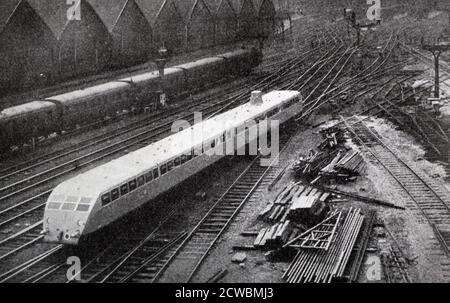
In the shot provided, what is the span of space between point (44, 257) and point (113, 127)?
1639 cm

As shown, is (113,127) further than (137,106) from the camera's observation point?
No

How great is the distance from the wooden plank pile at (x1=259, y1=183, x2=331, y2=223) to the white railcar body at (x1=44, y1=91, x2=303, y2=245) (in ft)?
11.3

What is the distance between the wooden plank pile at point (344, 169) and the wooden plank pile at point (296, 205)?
1555mm

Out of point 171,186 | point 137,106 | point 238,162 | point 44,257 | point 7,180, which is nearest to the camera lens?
point 44,257

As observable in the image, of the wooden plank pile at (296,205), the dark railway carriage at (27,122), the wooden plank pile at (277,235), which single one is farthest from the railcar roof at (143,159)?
the dark railway carriage at (27,122)

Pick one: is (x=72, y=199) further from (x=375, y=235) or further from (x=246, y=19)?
(x=246, y=19)

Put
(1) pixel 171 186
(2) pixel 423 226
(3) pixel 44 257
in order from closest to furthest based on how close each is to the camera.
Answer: (3) pixel 44 257 → (2) pixel 423 226 → (1) pixel 171 186

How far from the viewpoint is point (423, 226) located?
16.0 meters

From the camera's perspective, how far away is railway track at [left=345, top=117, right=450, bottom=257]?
629 inches

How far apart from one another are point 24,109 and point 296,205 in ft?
54.1

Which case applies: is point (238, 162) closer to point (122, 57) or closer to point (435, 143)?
point (435, 143)

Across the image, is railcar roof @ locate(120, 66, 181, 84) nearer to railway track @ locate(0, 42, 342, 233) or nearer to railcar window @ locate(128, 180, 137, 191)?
railway track @ locate(0, 42, 342, 233)

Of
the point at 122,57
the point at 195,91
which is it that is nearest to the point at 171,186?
the point at 195,91

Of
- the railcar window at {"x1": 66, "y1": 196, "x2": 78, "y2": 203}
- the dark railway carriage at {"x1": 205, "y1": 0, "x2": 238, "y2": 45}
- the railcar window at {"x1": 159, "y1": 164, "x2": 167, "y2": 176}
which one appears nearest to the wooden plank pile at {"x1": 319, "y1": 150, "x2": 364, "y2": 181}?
the railcar window at {"x1": 159, "y1": 164, "x2": 167, "y2": 176}
